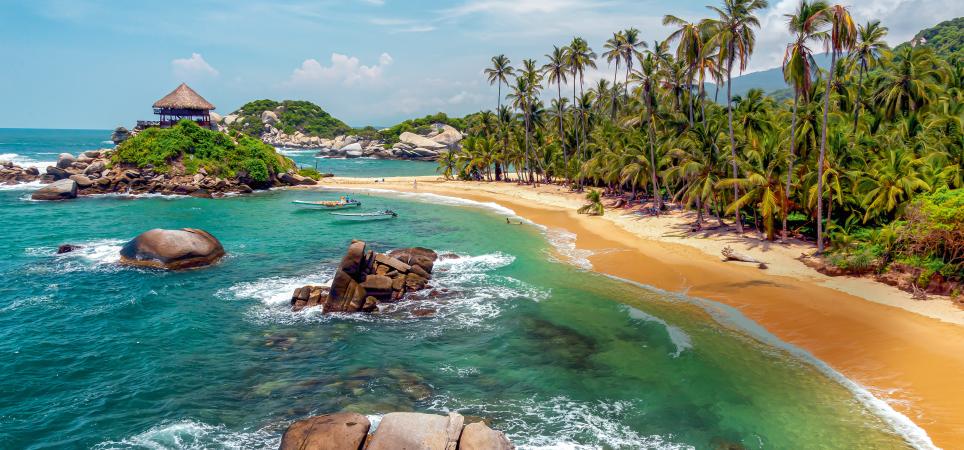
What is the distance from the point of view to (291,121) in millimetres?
190375

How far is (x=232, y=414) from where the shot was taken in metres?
16.6

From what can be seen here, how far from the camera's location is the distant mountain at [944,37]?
10994 cm

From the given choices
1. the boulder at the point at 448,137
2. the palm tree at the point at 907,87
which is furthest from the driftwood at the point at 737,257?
the boulder at the point at 448,137

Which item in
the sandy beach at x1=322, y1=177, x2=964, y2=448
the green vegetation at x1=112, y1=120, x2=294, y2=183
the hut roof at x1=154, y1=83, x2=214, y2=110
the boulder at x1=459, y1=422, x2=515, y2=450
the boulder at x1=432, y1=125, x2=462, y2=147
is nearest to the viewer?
the boulder at x1=459, y1=422, x2=515, y2=450

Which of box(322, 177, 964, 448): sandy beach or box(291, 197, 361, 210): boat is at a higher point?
box(291, 197, 361, 210): boat

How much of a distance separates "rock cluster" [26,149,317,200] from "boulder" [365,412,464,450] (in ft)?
212

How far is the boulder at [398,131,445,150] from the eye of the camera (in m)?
148

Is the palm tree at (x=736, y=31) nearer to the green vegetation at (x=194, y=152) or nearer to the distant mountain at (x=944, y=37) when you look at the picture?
the green vegetation at (x=194, y=152)

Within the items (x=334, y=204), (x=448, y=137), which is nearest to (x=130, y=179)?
(x=334, y=204)

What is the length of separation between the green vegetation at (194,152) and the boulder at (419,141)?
237ft

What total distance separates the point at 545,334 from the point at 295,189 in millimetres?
63136

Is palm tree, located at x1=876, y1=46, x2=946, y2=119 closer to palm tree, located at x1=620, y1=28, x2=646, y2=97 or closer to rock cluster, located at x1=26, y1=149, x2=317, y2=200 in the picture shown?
palm tree, located at x1=620, y1=28, x2=646, y2=97

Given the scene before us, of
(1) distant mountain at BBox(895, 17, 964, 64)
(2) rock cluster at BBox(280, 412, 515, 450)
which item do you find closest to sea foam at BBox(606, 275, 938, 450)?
(2) rock cluster at BBox(280, 412, 515, 450)

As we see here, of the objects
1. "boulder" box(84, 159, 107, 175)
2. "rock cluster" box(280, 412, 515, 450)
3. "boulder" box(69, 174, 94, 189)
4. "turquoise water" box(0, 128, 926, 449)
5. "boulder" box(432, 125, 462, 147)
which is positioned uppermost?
"boulder" box(432, 125, 462, 147)
